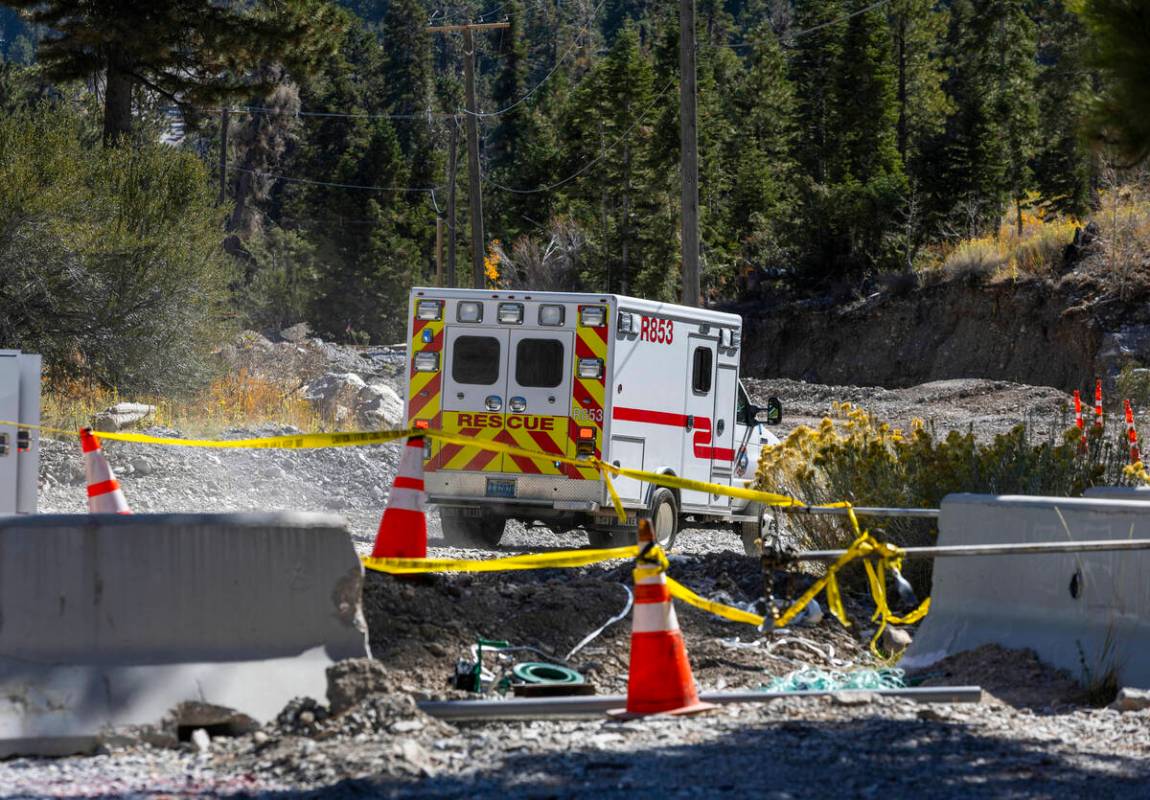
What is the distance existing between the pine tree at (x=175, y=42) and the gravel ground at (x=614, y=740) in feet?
62.5

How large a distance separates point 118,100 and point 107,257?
3.86 metres

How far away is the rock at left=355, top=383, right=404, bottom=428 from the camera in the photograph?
26.4 meters

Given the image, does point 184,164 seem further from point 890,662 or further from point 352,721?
point 352,721

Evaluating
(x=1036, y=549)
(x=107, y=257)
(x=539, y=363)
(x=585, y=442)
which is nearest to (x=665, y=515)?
(x=585, y=442)

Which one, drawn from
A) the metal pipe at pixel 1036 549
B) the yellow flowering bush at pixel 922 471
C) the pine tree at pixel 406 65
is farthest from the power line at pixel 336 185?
the metal pipe at pixel 1036 549

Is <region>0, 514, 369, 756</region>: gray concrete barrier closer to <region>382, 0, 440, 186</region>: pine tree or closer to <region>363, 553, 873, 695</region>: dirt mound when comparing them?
<region>363, 553, 873, 695</region>: dirt mound

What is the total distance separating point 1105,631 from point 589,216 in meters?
57.0

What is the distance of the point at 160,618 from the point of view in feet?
19.8

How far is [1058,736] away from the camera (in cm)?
632

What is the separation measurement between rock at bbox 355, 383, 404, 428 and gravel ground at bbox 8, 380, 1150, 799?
17.1 m

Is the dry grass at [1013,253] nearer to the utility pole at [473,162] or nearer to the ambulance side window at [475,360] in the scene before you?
the utility pole at [473,162]

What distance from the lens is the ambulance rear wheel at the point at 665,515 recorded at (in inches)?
609

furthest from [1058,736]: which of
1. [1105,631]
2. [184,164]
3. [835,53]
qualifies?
[835,53]

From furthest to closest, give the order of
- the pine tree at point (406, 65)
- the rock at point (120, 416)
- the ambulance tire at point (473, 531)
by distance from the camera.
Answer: the pine tree at point (406, 65) → the rock at point (120, 416) → the ambulance tire at point (473, 531)
